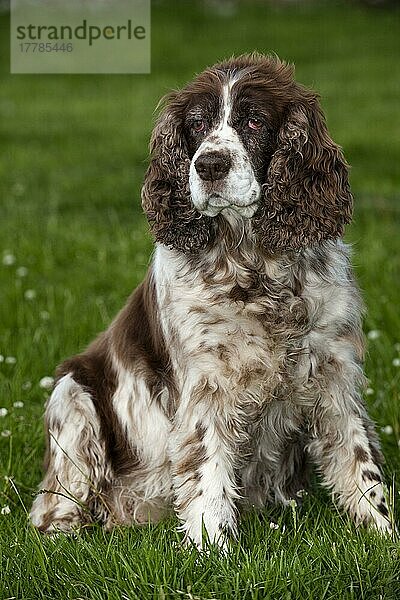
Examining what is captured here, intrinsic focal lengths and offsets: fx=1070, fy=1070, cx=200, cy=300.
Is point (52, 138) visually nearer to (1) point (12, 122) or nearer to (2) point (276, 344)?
(1) point (12, 122)

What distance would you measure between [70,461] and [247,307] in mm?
1207

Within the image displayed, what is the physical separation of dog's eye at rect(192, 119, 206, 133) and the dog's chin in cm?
34

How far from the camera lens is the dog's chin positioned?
14.1 ft

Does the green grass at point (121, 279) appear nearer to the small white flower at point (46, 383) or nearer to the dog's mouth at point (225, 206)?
the small white flower at point (46, 383)

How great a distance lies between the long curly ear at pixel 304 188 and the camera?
14.7 feet

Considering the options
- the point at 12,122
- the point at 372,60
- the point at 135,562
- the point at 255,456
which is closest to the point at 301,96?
the point at 255,456

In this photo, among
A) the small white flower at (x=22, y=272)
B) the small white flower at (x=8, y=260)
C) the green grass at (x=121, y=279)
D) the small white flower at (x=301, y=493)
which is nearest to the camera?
the green grass at (x=121, y=279)

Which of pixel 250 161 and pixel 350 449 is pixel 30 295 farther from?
pixel 250 161

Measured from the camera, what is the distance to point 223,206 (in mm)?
4328

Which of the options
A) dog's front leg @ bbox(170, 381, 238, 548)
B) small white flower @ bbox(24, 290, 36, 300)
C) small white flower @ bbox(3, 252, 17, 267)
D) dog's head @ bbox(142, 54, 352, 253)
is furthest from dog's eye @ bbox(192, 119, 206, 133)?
small white flower @ bbox(3, 252, 17, 267)

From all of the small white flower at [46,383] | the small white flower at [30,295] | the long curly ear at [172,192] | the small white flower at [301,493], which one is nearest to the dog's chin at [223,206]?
the long curly ear at [172,192]

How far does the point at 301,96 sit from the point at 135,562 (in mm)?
2058

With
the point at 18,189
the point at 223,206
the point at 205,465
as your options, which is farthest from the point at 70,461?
the point at 18,189

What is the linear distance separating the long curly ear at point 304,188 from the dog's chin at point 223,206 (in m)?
0.09
